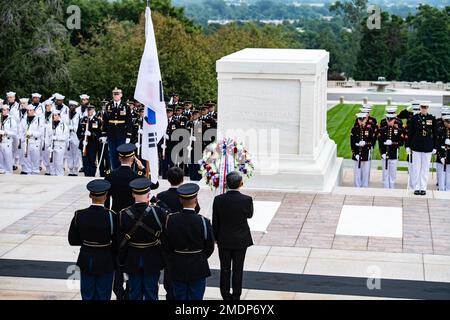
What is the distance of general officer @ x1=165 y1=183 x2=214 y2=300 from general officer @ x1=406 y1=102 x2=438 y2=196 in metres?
7.57

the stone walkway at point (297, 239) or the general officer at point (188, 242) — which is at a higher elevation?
the general officer at point (188, 242)

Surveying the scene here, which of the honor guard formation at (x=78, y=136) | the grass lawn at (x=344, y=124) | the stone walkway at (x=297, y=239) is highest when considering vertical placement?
the honor guard formation at (x=78, y=136)

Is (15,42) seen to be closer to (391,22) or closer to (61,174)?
(61,174)

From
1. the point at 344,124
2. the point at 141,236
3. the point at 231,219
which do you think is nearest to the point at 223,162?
the point at 231,219

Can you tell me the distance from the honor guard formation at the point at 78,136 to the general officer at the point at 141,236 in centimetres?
872

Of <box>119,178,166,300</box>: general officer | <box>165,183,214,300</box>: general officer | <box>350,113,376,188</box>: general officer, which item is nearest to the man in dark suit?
<box>165,183,214,300</box>: general officer

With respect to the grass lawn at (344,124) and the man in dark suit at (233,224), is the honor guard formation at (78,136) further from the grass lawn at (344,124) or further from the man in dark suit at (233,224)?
the man in dark suit at (233,224)

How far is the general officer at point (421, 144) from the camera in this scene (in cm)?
1562

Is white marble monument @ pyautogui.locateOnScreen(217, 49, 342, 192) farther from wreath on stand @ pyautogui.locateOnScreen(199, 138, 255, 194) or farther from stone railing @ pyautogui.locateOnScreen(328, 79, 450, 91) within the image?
stone railing @ pyautogui.locateOnScreen(328, 79, 450, 91)

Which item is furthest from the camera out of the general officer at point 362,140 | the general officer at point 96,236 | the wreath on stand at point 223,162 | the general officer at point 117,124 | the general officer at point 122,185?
the general officer at point 362,140

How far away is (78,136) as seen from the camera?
1812cm

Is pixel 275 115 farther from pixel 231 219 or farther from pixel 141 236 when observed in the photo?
pixel 141 236

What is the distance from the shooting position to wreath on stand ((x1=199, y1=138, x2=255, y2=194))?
42.4ft

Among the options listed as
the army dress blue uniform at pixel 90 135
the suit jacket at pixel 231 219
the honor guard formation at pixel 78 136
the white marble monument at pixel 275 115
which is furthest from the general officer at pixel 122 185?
the army dress blue uniform at pixel 90 135
